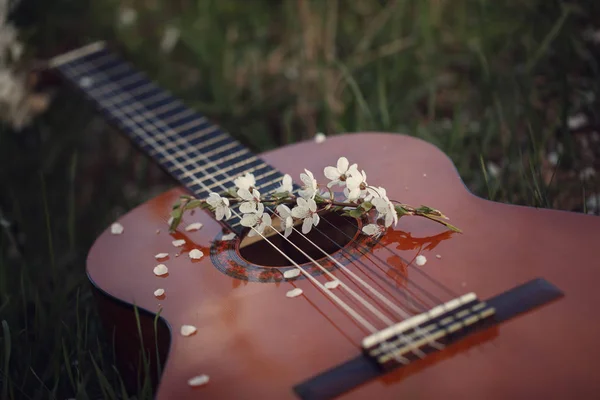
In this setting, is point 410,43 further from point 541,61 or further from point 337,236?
point 337,236

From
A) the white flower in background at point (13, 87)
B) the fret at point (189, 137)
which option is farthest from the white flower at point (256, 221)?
the white flower in background at point (13, 87)

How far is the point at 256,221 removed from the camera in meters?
1.17

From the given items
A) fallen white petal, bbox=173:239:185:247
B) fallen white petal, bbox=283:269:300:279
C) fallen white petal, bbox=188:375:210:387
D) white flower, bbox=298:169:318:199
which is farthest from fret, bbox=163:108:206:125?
fallen white petal, bbox=188:375:210:387

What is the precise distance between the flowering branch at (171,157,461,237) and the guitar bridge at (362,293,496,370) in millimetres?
220

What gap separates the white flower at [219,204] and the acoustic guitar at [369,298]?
0.16ft

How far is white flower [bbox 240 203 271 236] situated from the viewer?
115 cm

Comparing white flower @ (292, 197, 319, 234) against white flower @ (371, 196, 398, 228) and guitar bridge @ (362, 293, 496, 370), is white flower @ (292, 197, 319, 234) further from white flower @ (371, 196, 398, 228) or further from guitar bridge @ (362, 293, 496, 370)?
guitar bridge @ (362, 293, 496, 370)

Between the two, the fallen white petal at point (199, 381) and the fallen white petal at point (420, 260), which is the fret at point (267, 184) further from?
the fallen white petal at point (199, 381)

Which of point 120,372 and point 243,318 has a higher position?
point 243,318

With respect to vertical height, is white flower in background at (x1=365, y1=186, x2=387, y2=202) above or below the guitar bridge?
above

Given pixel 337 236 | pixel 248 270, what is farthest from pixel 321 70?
pixel 248 270

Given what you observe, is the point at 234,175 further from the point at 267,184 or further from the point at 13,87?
the point at 13,87

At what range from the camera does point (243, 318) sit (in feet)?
3.36

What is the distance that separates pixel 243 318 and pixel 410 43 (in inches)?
61.0
